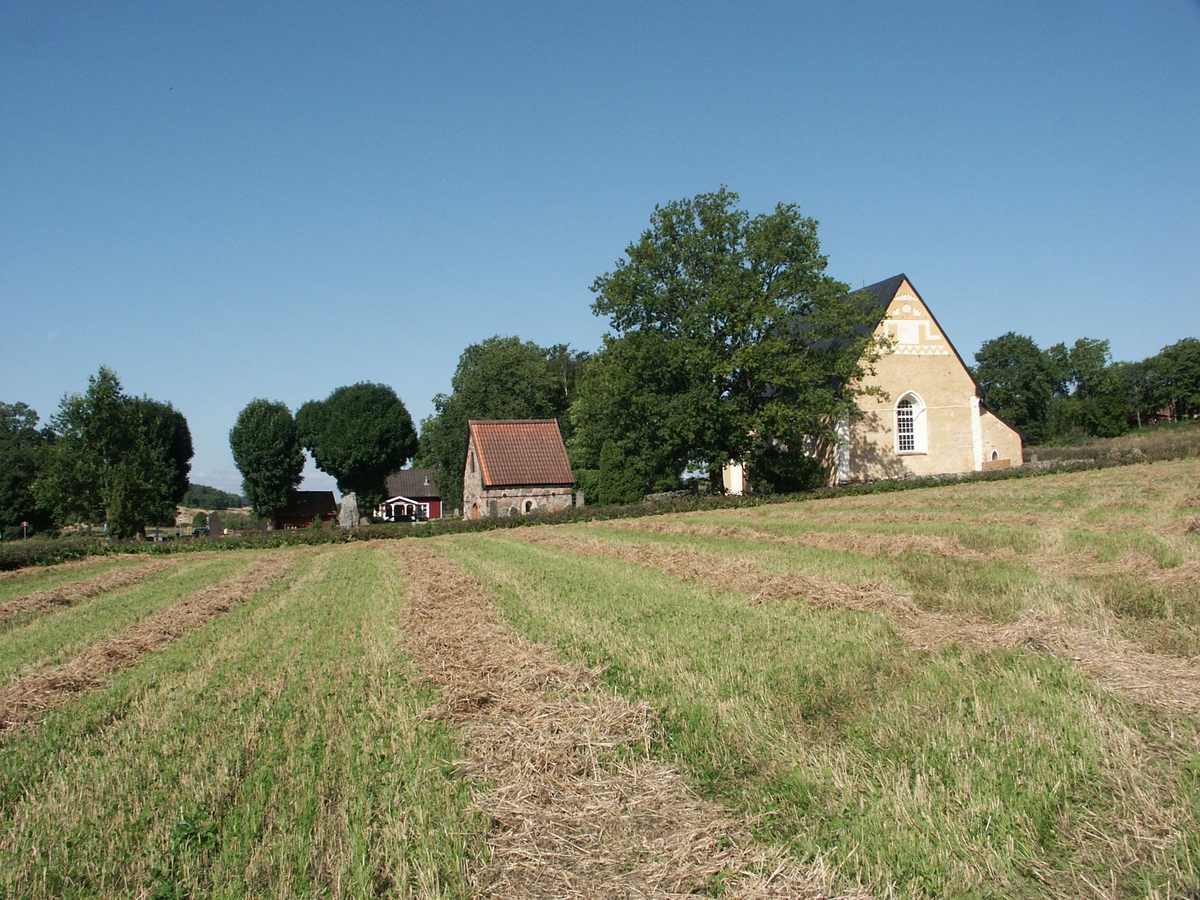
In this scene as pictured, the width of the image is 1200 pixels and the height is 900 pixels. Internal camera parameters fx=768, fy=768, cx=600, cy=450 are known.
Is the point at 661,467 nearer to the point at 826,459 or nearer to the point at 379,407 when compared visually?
the point at 826,459

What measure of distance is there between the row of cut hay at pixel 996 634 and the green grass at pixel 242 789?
4.53m

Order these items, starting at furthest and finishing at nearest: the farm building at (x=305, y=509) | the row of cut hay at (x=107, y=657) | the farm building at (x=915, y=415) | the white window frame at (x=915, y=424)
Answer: the farm building at (x=305, y=509) → the white window frame at (x=915, y=424) → the farm building at (x=915, y=415) → the row of cut hay at (x=107, y=657)

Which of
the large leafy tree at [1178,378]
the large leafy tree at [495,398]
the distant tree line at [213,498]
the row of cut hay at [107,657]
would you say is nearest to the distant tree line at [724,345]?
the row of cut hay at [107,657]

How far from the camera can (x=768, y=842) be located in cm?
374

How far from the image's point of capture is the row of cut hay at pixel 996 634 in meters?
5.27

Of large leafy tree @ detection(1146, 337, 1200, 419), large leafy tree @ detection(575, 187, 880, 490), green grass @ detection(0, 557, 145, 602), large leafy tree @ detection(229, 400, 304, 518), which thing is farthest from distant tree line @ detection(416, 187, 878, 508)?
large leafy tree @ detection(1146, 337, 1200, 419)

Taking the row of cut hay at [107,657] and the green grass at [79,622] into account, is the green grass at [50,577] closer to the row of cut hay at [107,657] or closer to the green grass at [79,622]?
the green grass at [79,622]

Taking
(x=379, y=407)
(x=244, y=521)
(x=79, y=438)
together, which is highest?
(x=379, y=407)

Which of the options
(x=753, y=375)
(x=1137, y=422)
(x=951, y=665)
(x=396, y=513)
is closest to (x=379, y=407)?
(x=396, y=513)

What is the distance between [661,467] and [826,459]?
32.9 feet

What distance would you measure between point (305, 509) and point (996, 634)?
256 feet

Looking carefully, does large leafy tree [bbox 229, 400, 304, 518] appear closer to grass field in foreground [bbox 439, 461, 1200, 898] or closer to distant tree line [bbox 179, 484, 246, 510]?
grass field in foreground [bbox 439, 461, 1200, 898]

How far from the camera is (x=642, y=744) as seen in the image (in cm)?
499

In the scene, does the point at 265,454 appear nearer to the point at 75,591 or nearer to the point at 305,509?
the point at 305,509
